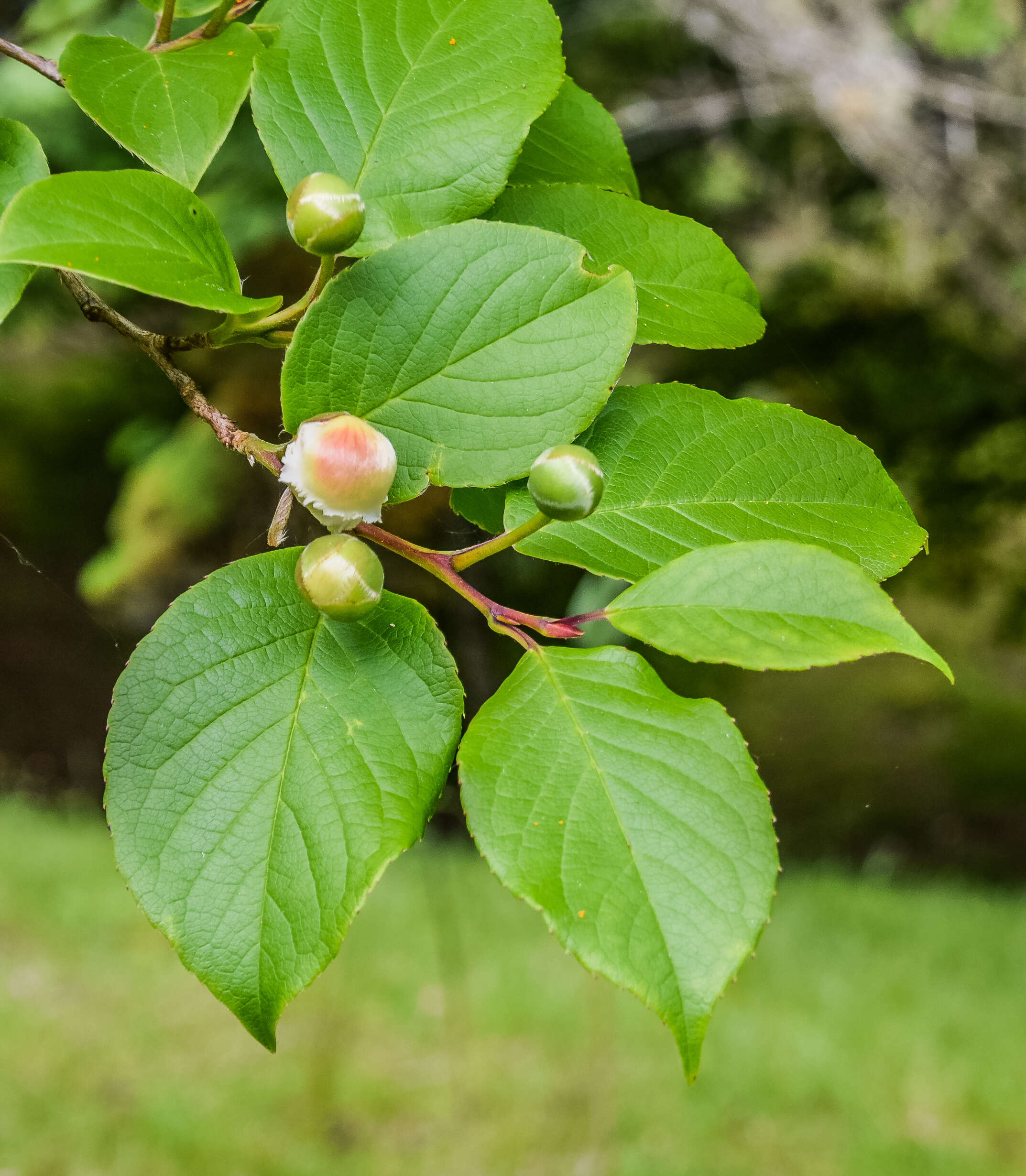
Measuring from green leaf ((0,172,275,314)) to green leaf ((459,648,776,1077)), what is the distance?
0.48 feet

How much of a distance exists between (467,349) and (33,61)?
0.22 m

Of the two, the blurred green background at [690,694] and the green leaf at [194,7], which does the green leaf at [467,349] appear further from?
the blurred green background at [690,694]

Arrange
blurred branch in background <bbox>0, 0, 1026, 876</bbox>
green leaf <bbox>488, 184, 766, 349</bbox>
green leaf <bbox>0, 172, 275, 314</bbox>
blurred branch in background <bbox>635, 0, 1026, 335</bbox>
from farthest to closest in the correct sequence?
blurred branch in background <bbox>635, 0, 1026, 335</bbox>, blurred branch in background <bbox>0, 0, 1026, 876</bbox>, green leaf <bbox>488, 184, 766, 349</bbox>, green leaf <bbox>0, 172, 275, 314</bbox>

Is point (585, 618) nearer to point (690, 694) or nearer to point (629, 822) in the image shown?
point (629, 822)

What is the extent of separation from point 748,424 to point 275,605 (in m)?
0.17

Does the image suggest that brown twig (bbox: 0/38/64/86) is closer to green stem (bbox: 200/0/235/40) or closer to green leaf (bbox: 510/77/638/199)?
green stem (bbox: 200/0/235/40)

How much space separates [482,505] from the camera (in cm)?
35

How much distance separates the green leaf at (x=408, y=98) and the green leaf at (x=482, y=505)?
9 centimetres

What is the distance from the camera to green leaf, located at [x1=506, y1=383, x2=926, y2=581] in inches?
12.8

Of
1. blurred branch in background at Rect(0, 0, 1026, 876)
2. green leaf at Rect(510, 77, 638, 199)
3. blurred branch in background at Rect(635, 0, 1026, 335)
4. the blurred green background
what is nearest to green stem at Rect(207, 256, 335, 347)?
green leaf at Rect(510, 77, 638, 199)

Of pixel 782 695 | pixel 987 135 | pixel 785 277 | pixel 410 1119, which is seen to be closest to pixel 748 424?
pixel 410 1119

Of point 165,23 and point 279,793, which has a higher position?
point 165,23

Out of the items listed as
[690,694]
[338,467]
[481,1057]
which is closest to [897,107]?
[690,694]

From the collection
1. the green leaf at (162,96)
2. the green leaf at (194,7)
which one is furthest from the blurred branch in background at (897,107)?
the green leaf at (162,96)
